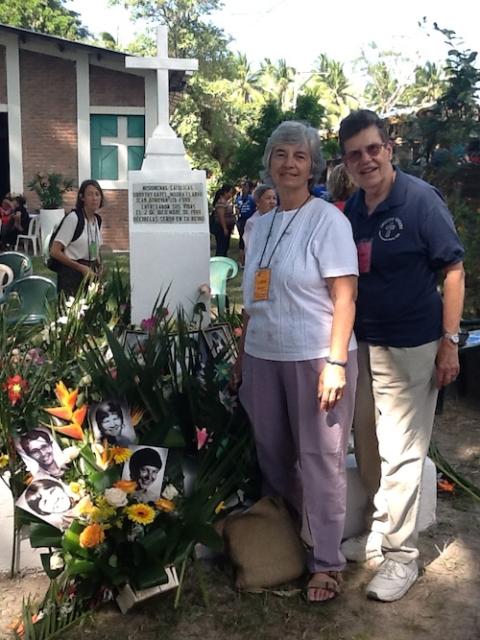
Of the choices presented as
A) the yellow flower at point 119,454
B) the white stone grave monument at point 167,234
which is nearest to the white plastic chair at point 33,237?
the white stone grave monument at point 167,234

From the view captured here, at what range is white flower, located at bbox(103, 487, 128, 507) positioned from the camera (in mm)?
2592

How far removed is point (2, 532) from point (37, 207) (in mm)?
15608

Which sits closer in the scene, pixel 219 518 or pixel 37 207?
pixel 219 518

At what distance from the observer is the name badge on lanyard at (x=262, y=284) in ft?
8.95

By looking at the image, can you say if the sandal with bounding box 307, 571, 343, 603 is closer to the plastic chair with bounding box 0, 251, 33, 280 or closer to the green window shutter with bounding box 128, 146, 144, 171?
the plastic chair with bounding box 0, 251, 33, 280

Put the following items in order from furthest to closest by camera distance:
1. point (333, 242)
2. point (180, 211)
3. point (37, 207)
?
point (37, 207), point (180, 211), point (333, 242)

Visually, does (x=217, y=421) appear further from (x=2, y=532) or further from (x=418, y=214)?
(x=418, y=214)

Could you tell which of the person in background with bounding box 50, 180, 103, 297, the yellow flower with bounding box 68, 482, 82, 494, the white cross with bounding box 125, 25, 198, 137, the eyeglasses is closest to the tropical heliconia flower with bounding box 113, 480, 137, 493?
the yellow flower with bounding box 68, 482, 82, 494

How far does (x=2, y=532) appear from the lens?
2.99 metres

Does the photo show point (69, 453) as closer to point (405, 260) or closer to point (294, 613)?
point (294, 613)

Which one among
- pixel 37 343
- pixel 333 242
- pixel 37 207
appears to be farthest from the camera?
pixel 37 207

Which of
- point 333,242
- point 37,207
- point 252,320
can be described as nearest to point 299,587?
point 252,320

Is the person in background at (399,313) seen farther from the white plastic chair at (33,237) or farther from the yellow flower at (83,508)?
the white plastic chair at (33,237)

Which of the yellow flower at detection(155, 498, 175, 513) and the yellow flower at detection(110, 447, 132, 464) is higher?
the yellow flower at detection(110, 447, 132, 464)
